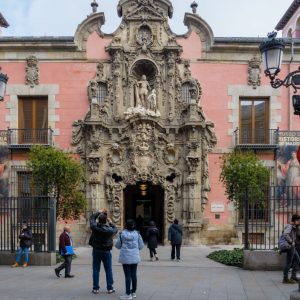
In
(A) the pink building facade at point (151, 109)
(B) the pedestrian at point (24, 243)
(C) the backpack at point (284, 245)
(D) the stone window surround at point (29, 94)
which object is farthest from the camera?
(D) the stone window surround at point (29, 94)

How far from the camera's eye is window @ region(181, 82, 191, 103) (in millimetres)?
25078

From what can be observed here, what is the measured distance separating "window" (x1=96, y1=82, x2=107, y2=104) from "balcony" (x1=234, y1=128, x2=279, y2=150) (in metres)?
6.18

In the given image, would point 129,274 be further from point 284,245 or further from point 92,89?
point 92,89

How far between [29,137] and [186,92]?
7419mm

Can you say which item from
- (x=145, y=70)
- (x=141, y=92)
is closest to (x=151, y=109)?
(x=141, y=92)

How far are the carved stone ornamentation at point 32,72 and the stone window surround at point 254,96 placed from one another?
8.88 m

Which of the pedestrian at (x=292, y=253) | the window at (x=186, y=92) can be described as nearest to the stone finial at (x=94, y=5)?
the window at (x=186, y=92)

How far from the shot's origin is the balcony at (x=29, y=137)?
81.0 ft

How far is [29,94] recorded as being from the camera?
25.1 metres

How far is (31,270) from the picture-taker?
51.2 feet

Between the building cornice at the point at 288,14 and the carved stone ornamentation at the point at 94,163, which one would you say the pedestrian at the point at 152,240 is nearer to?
the carved stone ornamentation at the point at 94,163

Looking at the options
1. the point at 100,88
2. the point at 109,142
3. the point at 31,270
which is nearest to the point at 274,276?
the point at 31,270

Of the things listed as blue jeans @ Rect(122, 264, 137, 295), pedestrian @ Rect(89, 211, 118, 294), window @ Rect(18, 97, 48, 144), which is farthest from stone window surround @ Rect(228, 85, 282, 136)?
blue jeans @ Rect(122, 264, 137, 295)

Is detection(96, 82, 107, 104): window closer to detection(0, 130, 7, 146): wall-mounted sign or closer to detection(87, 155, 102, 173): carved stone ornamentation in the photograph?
detection(87, 155, 102, 173): carved stone ornamentation
